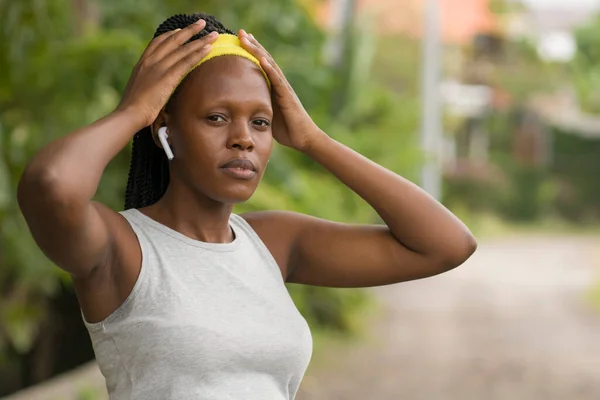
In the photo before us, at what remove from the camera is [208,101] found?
2.31 metres

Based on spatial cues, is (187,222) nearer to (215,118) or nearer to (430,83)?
(215,118)

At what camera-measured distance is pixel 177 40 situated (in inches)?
90.4

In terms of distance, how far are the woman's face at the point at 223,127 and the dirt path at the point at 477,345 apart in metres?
7.04

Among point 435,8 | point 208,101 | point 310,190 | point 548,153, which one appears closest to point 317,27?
point 310,190

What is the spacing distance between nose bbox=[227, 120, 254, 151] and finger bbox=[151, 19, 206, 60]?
18 centimetres

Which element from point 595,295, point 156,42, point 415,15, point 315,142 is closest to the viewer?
point 156,42

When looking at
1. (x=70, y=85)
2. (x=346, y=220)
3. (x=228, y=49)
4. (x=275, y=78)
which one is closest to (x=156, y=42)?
(x=228, y=49)

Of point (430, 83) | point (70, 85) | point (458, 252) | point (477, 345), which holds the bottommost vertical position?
point (430, 83)

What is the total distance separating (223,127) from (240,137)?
0.14 ft

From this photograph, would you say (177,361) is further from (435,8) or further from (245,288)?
(435,8)

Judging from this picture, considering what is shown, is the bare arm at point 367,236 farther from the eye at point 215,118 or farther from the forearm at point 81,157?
the forearm at point 81,157

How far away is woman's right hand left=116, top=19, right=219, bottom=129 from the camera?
2.23 metres

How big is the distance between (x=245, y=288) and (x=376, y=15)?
28.0 meters

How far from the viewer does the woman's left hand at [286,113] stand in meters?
2.41
